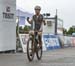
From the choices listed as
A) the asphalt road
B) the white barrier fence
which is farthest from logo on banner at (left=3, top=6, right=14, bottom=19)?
the white barrier fence

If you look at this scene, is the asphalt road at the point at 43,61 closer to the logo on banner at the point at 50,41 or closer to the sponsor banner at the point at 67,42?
the logo on banner at the point at 50,41

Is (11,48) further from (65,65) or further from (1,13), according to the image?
(65,65)

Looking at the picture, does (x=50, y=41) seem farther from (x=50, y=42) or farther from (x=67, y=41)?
(x=67, y=41)

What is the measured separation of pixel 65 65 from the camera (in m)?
11.0

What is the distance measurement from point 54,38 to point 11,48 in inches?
350

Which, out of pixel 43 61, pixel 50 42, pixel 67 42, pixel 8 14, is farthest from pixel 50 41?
pixel 43 61

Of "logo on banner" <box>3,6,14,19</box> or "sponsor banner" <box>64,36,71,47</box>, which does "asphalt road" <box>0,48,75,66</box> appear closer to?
"logo on banner" <box>3,6,14,19</box>

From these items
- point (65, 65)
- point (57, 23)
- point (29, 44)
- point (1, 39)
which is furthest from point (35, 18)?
point (57, 23)

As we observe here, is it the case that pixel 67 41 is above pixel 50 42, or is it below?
below

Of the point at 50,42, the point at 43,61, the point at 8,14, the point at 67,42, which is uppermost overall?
the point at 8,14

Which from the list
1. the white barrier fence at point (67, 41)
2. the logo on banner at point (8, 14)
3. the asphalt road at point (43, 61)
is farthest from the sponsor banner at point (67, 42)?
the asphalt road at point (43, 61)

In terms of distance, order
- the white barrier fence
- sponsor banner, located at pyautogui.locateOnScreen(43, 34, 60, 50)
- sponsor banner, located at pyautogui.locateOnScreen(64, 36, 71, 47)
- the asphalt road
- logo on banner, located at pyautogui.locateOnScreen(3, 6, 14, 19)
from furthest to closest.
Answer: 1. sponsor banner, located at pyautogui.locateOnScreen(64, 36, 71, 47)
2. the white barrier fence
3. sponsor banner, located at pyautogui.locateOnScreen(43, 34, 60, 50)
4. logo on banner, located at pyautogui.locateOnScreen(3, 6, 14, 19)
5. the asphalt road

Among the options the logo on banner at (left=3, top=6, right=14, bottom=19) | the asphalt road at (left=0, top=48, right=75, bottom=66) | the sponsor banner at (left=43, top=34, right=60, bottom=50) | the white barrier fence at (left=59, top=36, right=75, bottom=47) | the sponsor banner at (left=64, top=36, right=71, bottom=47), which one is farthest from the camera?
the sponsor banner at (left=64, top=36, right=71, bottom=47)

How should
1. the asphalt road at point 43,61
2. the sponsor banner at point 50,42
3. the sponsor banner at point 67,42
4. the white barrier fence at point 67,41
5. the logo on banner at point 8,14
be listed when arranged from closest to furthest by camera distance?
the asphalt road at point 43,61, the logo on banner at point 8,14, the sponsor banner at point 50,42, the white barrier fence at point 67,41, the sponsor banner at point 67,42
